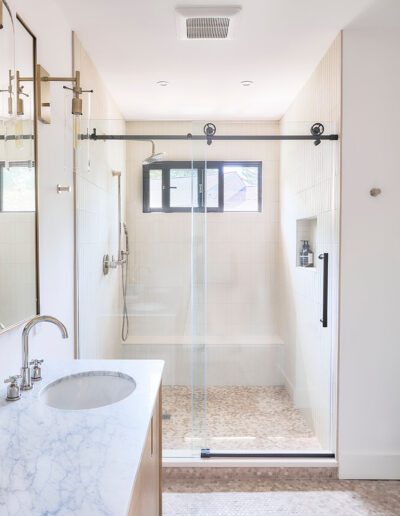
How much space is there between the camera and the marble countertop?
0.74 meters

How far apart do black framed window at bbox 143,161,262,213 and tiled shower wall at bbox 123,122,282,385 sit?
0.16 feet

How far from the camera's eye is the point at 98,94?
2760 millimetres

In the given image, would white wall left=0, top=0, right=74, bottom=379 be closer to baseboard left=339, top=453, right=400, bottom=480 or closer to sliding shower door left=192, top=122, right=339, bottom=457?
sliding shower door left=192, top=122, right=339, bottom=457

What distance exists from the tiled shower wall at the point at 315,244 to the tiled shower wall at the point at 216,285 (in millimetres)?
86

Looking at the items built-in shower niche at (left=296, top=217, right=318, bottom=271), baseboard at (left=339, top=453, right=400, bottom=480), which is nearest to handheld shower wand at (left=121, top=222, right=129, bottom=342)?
built-in shower niche at (left=296, top=217, right=318, bottom=271)

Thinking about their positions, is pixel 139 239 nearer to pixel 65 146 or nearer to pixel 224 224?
pixel 224 224

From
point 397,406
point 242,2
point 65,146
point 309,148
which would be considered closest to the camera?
point 242,2

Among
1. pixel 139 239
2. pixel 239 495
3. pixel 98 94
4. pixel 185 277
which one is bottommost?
pixel 239 495

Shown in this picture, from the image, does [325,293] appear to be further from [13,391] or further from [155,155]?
[13,391]

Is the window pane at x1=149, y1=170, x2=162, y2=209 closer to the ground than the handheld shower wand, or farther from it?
farther from it

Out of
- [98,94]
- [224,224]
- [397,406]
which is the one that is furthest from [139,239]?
[397,406]

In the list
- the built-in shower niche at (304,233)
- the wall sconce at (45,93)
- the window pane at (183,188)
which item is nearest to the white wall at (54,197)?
the wall sconce at (45,93)

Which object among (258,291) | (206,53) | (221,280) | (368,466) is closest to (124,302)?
(221,280)

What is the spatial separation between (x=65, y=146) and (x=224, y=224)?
1.15 meters
